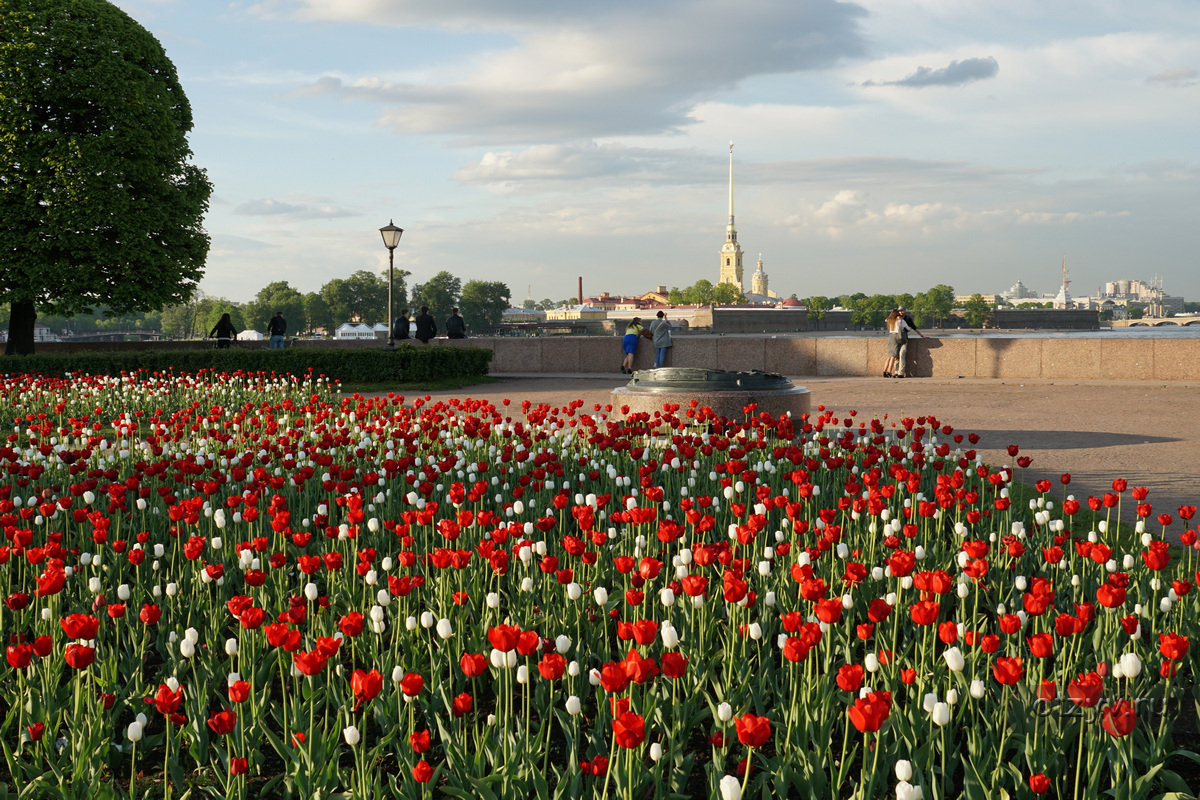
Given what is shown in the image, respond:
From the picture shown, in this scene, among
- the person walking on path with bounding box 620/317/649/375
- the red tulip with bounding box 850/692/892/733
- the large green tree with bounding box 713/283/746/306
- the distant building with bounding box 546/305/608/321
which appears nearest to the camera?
the red tulip with bounding box 850/692/892/733

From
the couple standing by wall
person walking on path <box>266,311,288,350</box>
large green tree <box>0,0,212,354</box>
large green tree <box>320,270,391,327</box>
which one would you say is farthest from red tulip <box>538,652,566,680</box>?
large green tree <box>320,270,391,327</box>

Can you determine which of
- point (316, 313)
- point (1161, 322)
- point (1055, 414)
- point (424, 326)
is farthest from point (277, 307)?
point (1161, 322)

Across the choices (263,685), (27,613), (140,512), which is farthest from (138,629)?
(140,512)

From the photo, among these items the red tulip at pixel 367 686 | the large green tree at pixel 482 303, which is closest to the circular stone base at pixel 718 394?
the red tulip at pixel 367 686

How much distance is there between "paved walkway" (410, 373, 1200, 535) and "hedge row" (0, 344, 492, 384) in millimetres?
1053

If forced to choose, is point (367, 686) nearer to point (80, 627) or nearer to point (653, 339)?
point (80, 627)

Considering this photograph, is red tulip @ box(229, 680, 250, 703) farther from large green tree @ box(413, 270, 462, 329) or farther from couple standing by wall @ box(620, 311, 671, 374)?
large green tree @ box(413, 270, 462, 329)

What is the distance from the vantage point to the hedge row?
18.5 metres

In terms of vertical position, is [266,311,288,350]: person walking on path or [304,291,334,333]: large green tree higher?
[304,291,334,333]: large green tree

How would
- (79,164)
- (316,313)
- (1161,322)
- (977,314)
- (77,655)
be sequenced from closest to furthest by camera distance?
(77,655) < (79,164) < (316,313) < (977,314) < (1161,322)

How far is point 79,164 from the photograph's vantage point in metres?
23.5

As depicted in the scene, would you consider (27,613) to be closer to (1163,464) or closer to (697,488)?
(697,488)

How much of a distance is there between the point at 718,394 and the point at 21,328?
67.1 feet

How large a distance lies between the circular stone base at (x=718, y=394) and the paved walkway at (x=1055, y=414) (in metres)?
1.88
